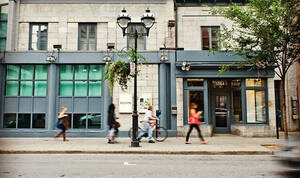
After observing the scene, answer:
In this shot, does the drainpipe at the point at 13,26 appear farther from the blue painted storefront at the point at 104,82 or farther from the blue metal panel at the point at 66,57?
the blue metal panel at the point at 66,57

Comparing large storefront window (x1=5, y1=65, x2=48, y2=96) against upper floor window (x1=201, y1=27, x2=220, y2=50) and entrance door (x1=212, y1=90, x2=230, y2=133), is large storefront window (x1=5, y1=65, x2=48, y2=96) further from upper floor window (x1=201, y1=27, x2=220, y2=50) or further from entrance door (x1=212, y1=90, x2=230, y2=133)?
entrance door (x1=212, y1=90, x2=230, y2=133)

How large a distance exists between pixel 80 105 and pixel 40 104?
2.42 m

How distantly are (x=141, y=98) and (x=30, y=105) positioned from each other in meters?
6.71

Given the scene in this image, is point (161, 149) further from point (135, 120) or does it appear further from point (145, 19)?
point (145, 19)

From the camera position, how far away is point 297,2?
1145cm

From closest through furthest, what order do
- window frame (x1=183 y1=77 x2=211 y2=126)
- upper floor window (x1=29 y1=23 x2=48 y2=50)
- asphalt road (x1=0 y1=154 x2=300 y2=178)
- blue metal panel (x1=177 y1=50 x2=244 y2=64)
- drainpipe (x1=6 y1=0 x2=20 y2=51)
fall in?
asphalt road (x1=0 y1=154 x2=300 y2=178) → drainpipe (x1=6 y1=0 x2=20 y2=51) → window frame (x1=183 y1=77 x2=211 y2=126) → blue metal panel (x1=177 y1=50 x2=244 y2=64) → upper floor window (x1=29 y1=23 x2=48 y2=50)

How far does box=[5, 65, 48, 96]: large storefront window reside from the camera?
15.4 meters

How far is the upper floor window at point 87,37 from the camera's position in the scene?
1591cm

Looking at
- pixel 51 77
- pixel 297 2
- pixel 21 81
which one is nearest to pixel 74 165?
pixel 51 77

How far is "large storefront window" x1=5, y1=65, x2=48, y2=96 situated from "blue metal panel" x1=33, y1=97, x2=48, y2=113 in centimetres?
31

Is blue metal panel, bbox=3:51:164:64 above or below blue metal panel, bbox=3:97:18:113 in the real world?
above

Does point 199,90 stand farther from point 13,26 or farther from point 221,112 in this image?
point 13,26

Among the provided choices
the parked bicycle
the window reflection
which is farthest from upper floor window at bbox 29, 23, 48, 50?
the window reflection

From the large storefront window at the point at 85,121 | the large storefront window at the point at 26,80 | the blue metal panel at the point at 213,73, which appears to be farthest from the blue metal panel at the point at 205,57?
the large storefront window at the point at 26,80
